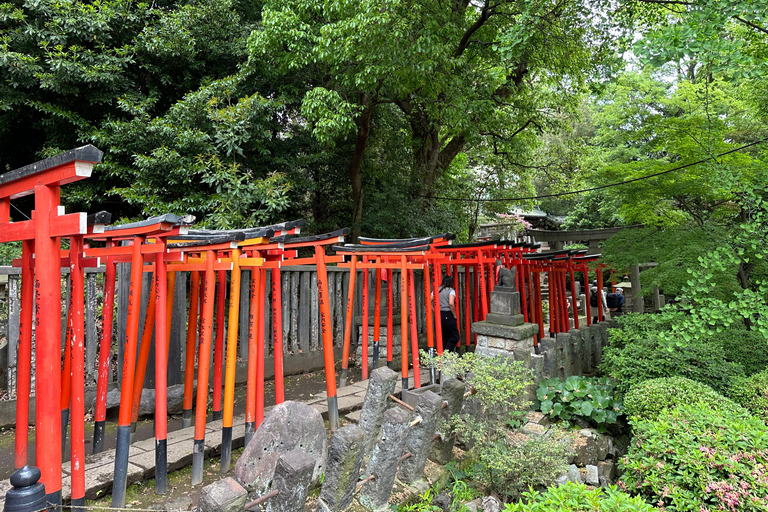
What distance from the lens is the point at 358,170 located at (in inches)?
402

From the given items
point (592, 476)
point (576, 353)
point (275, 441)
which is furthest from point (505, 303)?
point (275, 441)

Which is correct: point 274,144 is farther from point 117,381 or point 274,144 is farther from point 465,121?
point 117,381

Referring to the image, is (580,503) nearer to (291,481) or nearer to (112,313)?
(291,481)

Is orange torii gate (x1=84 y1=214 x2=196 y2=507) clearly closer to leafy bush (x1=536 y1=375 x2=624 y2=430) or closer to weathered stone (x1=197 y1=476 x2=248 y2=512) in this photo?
weathered stone (x1=197 y1=476 x2=248 y2=512)

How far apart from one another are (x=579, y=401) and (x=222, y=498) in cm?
514

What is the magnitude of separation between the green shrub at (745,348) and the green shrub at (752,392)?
2.51 feet

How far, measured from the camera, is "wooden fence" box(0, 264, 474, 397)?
478 cm

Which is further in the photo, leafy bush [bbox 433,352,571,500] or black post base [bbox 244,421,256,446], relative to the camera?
black post base [bbox 244,421,256,446]

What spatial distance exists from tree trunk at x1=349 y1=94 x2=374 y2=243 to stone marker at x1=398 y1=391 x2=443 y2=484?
663 cm

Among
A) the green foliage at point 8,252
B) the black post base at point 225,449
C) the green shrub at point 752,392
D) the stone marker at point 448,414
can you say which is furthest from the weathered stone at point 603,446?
the green foliage at point 8,252

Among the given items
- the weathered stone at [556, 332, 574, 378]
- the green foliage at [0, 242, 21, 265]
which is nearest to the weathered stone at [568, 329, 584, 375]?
the weathered stone at [556, 332, 574, 378]

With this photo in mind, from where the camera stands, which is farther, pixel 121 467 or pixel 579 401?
pixel 579 401

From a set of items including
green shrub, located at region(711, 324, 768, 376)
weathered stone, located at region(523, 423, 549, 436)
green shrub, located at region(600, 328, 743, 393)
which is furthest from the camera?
green shrub, located at region(711, 324, 768, 376)

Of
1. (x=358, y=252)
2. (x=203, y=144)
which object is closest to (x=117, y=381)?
(x=358, y=252)
